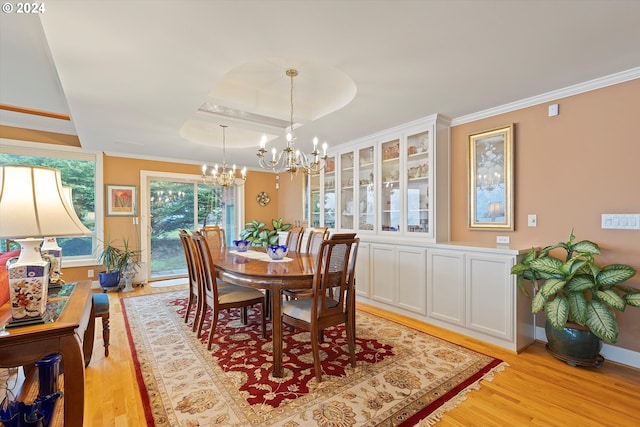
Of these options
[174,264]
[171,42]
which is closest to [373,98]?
[171,42]

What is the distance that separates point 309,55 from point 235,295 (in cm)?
220

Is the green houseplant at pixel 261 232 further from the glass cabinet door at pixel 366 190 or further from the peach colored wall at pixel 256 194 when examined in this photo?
the glass cabinet door at pixel 366 190

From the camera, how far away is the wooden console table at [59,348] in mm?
1245

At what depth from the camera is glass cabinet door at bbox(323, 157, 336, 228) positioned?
4977mm

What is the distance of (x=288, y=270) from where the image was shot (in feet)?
8.02

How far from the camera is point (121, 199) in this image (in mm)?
5141

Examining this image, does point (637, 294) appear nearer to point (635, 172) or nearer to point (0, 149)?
point (635, 172)

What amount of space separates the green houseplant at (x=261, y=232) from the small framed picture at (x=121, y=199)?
6.67 feet

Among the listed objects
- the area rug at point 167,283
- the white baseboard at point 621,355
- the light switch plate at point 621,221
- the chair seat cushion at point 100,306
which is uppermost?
the light switch plate at point 621,221

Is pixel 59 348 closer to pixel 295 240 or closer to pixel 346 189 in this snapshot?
pixel 295 240

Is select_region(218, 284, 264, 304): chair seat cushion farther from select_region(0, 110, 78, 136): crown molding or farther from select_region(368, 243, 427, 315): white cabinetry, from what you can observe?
select_region(0, 110, 78, 136): crown molding

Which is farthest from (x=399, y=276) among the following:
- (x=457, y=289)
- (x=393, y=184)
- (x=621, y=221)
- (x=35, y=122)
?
(x=35, y=122)

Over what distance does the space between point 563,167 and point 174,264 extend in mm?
6107

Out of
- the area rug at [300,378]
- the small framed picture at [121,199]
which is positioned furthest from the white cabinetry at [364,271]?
the small framed picture at [121,199]
